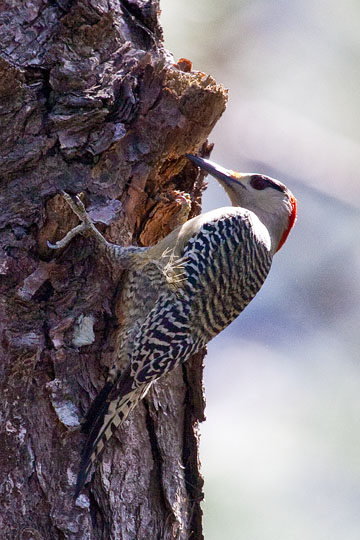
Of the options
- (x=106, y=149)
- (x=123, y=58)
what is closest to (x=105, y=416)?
(x=106, y=149)

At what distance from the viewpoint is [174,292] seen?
2992mm

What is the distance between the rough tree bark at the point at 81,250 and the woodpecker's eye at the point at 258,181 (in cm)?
91

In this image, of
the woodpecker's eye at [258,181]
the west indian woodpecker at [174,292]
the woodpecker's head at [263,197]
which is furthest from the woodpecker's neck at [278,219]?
the west indian woodpecker at [174,292]

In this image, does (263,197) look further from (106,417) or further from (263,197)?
(106,417)

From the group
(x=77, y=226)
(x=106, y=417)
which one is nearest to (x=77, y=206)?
(x=77, y=226)

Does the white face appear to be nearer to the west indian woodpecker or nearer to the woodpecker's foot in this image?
the west indian woodpecker

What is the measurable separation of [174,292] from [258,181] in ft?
3.87

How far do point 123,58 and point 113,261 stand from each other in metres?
0.85

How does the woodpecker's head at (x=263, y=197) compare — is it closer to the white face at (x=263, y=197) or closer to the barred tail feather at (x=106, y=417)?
the white face at (x=263, y=197)

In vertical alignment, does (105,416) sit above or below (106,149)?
below

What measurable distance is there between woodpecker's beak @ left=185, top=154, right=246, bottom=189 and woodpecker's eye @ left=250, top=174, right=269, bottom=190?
2.6 inches

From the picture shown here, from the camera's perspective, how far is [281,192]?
3.95 m

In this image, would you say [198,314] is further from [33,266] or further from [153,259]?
[33,266]

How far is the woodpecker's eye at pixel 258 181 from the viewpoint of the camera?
3.89m
